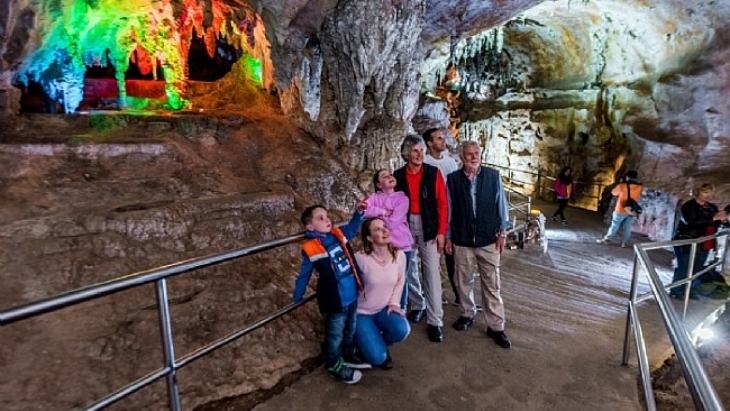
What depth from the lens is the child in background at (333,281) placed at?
8.62 ft

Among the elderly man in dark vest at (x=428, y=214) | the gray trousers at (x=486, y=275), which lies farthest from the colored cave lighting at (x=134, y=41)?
the gray trousers at (x=486, y=275)

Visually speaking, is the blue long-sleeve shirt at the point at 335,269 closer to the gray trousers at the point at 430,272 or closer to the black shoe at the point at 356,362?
the black shoe at the point at 356,362

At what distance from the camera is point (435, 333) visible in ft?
10.9

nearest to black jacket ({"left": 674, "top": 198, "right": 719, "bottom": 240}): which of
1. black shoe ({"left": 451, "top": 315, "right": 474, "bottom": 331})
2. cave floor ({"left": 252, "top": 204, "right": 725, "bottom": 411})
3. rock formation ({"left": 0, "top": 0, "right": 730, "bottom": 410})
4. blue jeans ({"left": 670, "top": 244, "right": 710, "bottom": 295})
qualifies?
blue jeans ({"left": 670, "top": 244, "right": 710, "bottom": 295})

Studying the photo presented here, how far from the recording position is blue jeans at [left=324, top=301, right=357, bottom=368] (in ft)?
8.89

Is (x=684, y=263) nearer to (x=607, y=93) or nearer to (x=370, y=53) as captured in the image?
(x=370, y=53)

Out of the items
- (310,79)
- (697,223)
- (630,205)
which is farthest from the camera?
(310,79)

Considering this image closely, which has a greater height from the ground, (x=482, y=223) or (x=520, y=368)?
(x=482, y=223)

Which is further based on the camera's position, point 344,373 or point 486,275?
point 486,275

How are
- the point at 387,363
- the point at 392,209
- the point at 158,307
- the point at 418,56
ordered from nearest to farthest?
the point at 158,307 < the point at 387,363 < the point at 392,209 < the point at 418,56

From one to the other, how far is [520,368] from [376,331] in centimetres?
104

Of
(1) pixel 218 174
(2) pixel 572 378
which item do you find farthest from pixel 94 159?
(2) pixel 572 378

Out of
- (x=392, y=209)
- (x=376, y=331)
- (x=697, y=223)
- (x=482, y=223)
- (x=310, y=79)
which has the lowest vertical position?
(x=376, y=331)

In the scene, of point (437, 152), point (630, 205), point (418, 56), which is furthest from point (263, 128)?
point (630, 205)
